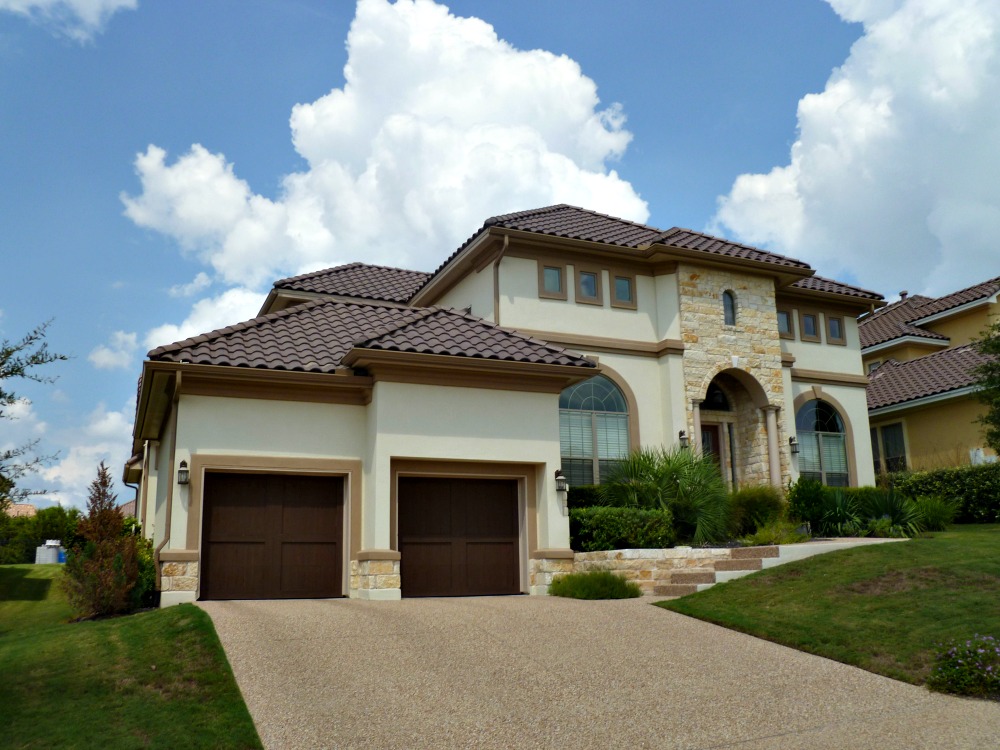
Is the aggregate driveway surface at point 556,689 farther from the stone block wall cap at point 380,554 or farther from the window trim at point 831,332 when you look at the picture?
the window trim at point 831,332

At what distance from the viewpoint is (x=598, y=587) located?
1459cm

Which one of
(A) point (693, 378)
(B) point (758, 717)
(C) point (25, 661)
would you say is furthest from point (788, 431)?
(C) point (25, 661)

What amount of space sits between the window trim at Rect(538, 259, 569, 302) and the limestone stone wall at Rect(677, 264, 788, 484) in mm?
2774

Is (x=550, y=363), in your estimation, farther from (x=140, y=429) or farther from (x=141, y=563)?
(x=140, y=429)

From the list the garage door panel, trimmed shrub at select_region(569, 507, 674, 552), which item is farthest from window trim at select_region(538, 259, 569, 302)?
the garage door panel

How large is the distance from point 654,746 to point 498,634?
3.83 m

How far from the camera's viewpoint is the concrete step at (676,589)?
1477 centimetres

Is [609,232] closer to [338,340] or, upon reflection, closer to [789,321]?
[789,321]

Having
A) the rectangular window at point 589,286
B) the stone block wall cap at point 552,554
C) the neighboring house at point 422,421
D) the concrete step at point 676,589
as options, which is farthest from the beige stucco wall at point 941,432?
the stone block wall cap at point 552,554

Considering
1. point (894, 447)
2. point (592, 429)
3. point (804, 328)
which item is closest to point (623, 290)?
point (592, 429)

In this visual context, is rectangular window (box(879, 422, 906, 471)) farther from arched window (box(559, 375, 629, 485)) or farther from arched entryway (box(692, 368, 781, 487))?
arched window (box(559, 375, 629, 485))

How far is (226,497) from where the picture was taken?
1514 cm

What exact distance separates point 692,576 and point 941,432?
15.8 meters

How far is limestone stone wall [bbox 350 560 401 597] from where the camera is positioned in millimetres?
14781
